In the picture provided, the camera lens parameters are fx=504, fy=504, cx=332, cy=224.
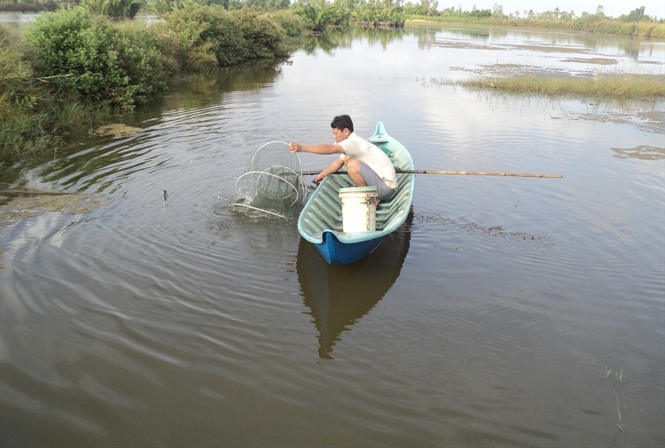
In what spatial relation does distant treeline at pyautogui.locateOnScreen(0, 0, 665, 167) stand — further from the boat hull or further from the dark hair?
the boat hull

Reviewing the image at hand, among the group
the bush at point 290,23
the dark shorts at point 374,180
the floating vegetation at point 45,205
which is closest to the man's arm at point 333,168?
the dark shorts at point 374,180

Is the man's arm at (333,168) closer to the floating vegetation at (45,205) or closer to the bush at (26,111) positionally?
the floating vegetation at (45,205)

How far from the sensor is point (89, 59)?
1191 cm

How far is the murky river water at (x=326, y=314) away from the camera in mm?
3584

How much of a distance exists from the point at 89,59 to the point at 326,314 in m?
10.2

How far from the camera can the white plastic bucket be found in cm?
575

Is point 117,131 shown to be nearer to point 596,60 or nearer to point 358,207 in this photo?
point 358,207

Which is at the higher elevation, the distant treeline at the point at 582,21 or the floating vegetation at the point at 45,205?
the distant treeline at the point at 582,21

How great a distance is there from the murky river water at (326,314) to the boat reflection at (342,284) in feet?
0.08

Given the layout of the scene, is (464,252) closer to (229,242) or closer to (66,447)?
(229,242)

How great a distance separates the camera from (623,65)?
84.4ft

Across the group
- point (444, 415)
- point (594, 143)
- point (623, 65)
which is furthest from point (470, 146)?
point (623, 65)

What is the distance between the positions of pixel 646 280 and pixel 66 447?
5.86 m

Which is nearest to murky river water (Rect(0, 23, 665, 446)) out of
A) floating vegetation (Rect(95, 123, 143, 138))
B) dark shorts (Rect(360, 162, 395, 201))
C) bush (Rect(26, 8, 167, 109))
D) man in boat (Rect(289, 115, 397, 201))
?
dark shorts (Rect(360, 162, 395, 201))
